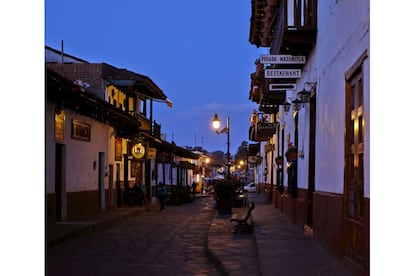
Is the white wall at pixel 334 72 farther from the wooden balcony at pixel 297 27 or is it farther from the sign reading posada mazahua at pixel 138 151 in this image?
the sign reading posada mazahua at pixel 138 151

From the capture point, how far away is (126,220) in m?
23.0

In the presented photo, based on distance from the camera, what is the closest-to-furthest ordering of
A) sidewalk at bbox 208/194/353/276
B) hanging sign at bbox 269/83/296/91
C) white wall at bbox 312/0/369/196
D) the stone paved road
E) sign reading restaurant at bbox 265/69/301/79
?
white wall at bbox 312/0/369/196
sidewalk at bbox 208/194/353/276
the stone paved road
sign reading restaurant at bbox 265/69/301/79
hanging sign at bbox 269/83/296/91

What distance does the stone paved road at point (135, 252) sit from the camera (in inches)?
449

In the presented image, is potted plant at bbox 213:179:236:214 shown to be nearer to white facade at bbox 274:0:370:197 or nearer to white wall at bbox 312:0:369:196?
white facade at bbox 274:0:370:197

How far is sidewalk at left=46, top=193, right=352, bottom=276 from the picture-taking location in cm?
980

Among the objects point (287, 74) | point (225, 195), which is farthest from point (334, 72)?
point (225, 195)

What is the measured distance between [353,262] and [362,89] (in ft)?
7.90

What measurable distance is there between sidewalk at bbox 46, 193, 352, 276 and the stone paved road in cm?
32

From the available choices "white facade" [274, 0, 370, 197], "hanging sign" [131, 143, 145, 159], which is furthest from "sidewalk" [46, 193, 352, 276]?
"hanging sign" [131, 143, 145, 159]

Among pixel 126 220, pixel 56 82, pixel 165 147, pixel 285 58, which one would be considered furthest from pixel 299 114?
pixel 165 147

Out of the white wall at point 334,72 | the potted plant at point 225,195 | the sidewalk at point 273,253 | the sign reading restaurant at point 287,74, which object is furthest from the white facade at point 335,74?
the potted plant at point 225,195
